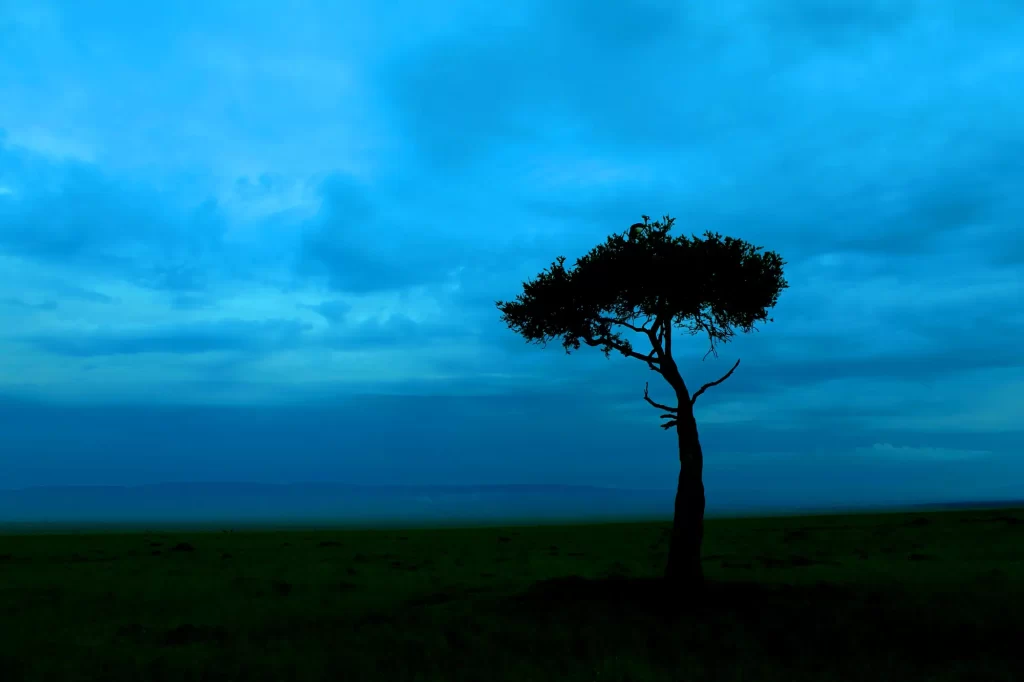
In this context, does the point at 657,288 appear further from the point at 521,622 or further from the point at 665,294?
the point at 521,622

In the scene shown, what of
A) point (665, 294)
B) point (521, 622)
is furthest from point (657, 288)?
point (521, 622)

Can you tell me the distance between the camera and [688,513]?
24.0 metres

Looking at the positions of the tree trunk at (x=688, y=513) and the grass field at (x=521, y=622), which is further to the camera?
the tree trunk at (x=688, y=513)

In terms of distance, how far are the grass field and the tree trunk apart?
3.04 ft

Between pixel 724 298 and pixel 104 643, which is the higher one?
pixel 724 298

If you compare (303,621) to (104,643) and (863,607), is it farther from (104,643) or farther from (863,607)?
(863,607)

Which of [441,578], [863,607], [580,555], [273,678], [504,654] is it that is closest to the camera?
[273,678]

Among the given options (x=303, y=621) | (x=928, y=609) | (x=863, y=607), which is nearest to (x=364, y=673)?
(x=303, y=621)

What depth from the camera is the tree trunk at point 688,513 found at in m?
23.6

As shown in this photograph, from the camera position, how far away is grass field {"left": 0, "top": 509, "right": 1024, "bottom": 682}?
1667 cm

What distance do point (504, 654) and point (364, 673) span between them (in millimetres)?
3318

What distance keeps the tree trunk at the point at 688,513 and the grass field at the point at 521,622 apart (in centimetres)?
93

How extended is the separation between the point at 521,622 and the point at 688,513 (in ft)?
22.6

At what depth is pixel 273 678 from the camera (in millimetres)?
16250
